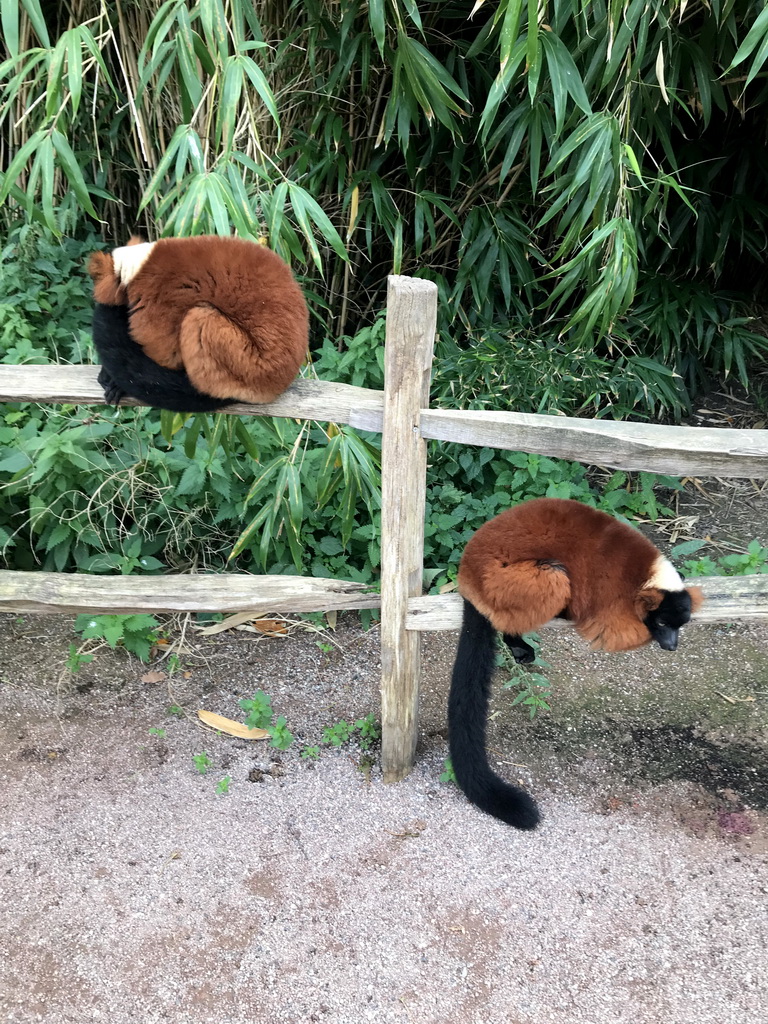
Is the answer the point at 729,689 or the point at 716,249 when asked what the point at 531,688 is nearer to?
the point at 729,689

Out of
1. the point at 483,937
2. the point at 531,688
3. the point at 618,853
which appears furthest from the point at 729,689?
the point at 483,937

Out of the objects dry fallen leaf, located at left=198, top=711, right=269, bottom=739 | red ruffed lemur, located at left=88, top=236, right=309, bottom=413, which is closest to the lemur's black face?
red ruffed lemur, located at left=88, top=236, right=309, bottom=413

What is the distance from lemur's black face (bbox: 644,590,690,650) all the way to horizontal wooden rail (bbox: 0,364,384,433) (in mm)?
844

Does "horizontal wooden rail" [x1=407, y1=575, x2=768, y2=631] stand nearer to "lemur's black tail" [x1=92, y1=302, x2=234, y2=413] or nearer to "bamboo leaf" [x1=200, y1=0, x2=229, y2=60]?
"lemur's black tail" [x1=92, y1=302, x2=234, y2=413]

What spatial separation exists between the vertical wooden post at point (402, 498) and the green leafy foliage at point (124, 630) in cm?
110

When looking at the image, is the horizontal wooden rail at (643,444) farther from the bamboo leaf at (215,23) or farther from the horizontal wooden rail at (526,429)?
the bamboo leaf at (215,23)

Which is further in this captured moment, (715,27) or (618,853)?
(715,27)

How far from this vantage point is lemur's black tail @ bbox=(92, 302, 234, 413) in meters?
1.91

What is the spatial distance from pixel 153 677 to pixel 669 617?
197 cm

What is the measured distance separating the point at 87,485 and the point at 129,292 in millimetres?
1300

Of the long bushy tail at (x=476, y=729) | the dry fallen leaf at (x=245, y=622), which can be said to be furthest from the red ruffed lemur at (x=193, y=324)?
the dry fallen leaf at (x=245, y=622)

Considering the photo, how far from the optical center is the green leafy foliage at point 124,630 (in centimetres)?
282

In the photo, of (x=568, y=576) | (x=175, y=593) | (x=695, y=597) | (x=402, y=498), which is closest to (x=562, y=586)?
(x=568, y=576)

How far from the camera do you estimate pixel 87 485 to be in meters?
3.00
